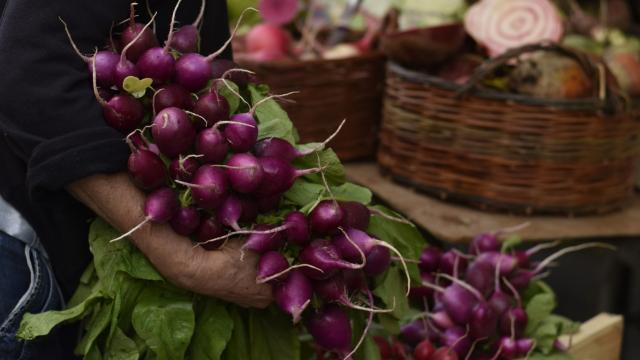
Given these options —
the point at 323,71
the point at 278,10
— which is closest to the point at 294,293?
the point at 323,71

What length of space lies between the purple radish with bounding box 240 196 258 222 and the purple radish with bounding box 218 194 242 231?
0.4 inches

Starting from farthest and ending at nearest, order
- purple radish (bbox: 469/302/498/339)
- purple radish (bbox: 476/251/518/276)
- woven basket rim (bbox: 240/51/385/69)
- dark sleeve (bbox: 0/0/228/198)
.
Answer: woven basket rim (bbox: 240/51/385/69), purple radish (bbox: 476/251/518/276), purple radish (bbox: 469/302/498/339), dark sleeve (bbox: 0/0/228/198)

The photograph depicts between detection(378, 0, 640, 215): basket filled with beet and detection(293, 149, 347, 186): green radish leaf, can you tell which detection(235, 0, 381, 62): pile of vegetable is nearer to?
detection(378, 0, 640, 215): basket filled with beet

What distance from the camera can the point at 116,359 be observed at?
1.04 meters

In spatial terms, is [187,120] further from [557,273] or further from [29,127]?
[557,273]

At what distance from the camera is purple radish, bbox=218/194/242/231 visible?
3.13 feet

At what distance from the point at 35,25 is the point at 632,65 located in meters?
1.57

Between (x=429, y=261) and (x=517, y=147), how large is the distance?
49 cm

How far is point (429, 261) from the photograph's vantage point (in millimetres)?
1513

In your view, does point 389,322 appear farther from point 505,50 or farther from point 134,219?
point 505,50

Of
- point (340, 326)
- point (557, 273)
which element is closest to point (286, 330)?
point (340, 326)

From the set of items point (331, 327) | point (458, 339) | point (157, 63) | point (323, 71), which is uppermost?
point (157, 63)

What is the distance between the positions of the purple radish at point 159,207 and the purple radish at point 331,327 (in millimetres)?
237

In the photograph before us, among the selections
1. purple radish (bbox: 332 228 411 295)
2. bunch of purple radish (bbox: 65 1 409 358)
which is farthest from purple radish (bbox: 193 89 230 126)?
purple radish (bbox: 332 228 411 295)
